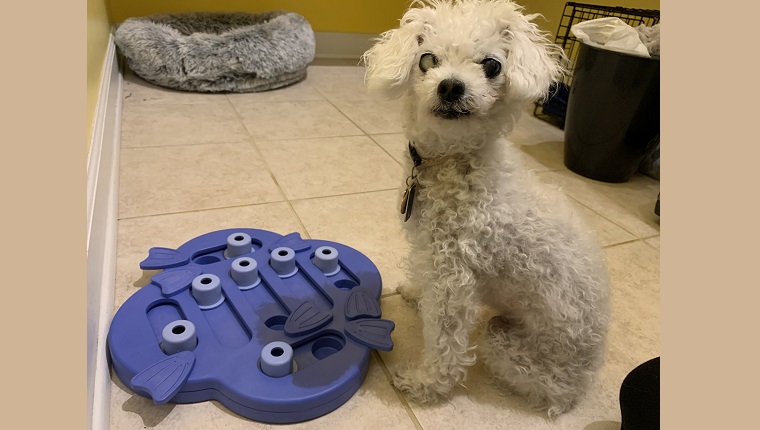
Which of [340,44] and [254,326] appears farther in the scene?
[340,44]

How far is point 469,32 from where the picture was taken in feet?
2.41

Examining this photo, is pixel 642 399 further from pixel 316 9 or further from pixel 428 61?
pixel 316 9

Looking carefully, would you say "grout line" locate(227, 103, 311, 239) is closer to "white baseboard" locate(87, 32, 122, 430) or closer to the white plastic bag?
"white baseboard" locate(87, 32, 122, 430)

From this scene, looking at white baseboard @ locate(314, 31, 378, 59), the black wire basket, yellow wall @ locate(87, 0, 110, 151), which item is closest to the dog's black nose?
yellow wall @ locate(87, 0, 110, 151)

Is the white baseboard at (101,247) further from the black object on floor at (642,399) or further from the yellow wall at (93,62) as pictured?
the black object on floor at (642,399)

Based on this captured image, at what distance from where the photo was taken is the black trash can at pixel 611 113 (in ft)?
5.28

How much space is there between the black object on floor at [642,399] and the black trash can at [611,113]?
111cm

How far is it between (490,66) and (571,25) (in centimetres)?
180

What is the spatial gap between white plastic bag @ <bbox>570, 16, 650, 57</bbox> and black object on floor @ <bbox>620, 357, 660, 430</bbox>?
1.18 m

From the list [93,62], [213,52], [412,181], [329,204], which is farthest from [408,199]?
[213,52]

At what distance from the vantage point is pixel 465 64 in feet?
2.42

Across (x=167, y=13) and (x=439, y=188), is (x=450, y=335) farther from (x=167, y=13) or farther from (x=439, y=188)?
(x=167, y=13)

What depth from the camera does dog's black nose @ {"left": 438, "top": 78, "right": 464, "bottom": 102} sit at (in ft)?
2.31

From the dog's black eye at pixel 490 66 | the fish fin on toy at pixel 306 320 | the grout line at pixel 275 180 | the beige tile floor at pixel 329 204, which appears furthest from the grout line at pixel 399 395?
the dog's black eye at pixel 490 66
